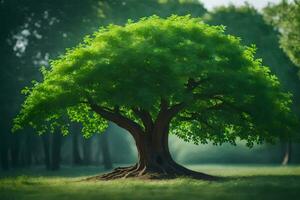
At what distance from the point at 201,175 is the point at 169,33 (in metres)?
7.54

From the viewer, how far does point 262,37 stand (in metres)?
58.2

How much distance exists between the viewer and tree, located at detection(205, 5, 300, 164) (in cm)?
5566

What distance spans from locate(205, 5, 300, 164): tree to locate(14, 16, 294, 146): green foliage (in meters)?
21.5

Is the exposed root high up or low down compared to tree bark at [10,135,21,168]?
down

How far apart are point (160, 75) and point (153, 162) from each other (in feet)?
18.9

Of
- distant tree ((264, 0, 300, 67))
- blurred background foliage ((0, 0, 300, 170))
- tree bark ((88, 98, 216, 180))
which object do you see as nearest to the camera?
tree bark ((88, 98, 216, 180))

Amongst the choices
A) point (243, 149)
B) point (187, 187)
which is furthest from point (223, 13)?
point (187, 187)

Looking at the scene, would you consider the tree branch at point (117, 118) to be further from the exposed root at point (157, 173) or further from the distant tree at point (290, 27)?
the distant tree at point (290, 27)

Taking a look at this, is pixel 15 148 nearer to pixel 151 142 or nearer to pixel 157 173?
pixel 151 142

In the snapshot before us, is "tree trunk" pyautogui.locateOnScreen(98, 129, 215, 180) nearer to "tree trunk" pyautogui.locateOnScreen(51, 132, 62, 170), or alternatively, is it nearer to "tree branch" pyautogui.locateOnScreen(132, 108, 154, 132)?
"tree branch" pyautogui.locateOnScreen(132, 108, 154, 132)

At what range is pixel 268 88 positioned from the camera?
32.7 metres

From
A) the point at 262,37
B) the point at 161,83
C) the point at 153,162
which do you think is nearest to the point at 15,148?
the point at 262,37

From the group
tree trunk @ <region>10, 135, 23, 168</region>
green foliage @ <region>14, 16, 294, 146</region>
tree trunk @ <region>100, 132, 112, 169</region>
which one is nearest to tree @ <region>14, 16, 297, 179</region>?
green foliage @ <region>14, 16, 294, 146</region>

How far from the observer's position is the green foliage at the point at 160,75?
102 feet
